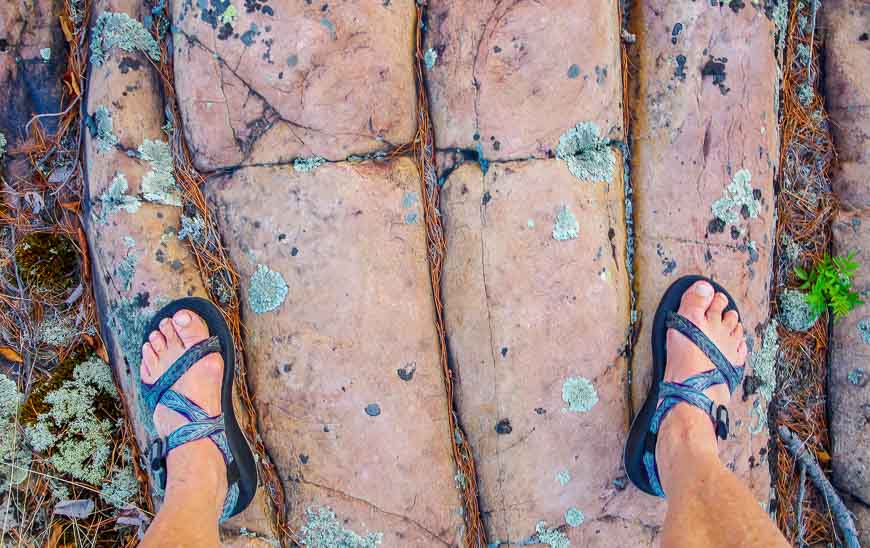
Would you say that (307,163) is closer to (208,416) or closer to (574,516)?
(208,416)

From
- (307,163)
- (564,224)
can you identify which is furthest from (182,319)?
(564,224)

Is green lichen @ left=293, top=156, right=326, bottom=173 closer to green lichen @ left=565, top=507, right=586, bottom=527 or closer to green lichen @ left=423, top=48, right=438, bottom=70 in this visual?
green lichen @ left=423, top=48, right=438, bottom=70

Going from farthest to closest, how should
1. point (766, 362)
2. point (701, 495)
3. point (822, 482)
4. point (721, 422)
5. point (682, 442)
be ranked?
point (822, 482) → point (766, 362) → point (721, 422) → point (682, 442) → point (701, 495)

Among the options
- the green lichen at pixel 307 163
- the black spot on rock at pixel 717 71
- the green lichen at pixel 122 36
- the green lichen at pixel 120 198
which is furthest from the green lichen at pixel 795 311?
the green lichen at pixel 122 36

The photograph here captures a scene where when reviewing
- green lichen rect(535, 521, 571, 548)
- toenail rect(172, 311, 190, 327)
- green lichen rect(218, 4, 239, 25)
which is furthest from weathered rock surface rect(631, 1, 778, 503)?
toenail rect(172, 311, 190, 327)

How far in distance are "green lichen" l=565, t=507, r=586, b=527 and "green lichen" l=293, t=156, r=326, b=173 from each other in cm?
186

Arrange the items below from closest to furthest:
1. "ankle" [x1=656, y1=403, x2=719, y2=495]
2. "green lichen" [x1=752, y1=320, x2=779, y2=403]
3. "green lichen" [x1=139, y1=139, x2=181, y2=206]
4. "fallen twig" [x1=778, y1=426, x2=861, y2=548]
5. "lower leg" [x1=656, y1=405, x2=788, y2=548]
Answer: "lower leg" [x1=656, y1=405, x2=788, y2=548]
"ankle" [x1=656, y1=403, x2=719, y2=495]
"green lichen" [x1=139, y1=139, x2=181, y2=206]
"green lichen" [x1=752, y1=320, x2=779, y2=403]
"fallen twig" [x1=778, y1=426, x2=861, y2=548]

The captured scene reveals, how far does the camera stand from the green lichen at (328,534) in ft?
8.44

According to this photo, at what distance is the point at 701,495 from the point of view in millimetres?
2162

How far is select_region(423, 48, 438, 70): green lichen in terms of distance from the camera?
2.51 m

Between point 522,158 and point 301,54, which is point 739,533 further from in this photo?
point 301,54

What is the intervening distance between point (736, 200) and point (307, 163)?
1.87 meters

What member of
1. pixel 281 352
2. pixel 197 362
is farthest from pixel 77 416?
pixel 281 352

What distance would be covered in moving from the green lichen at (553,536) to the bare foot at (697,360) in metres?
0.55
